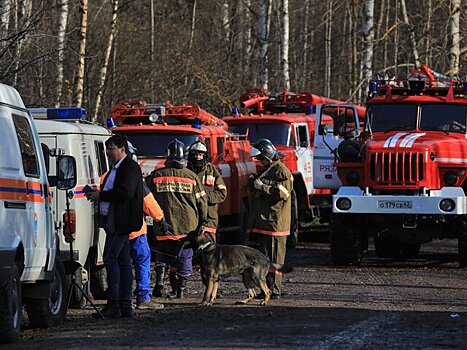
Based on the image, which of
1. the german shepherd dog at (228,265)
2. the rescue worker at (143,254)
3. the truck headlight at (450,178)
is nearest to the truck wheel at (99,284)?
the rescue worker at (143,254)

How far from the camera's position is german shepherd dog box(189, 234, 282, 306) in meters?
14.1

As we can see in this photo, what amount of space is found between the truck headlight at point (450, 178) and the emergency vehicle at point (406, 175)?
0.01m

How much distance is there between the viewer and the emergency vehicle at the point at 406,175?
18750 mm

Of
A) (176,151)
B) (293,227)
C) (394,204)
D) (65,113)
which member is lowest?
(293,227)

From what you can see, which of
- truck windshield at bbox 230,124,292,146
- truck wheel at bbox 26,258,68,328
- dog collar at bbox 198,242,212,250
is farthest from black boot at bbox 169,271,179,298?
truck windshield at bbox 230,124,292,146

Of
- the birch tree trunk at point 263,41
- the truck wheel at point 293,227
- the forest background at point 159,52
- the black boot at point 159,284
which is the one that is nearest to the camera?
the black boot at point 159,284

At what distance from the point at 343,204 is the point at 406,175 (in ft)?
3.39

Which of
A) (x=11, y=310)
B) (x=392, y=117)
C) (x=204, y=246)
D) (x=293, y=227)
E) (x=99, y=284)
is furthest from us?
(x=293, y=227)

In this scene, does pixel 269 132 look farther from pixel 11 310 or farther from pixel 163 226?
pixel 11 310

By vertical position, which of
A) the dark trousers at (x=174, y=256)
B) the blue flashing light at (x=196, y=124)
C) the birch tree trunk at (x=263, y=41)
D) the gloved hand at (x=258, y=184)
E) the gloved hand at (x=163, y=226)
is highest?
the birch tree trunk at (x=263, y=41)

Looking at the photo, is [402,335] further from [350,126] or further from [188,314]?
[350,126]

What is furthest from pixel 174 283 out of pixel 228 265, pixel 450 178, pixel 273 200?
pixel 450 178

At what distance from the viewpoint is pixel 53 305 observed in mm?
12469

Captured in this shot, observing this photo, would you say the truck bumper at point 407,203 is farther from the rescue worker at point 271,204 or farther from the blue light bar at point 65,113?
the blue light bar at point 65,113
